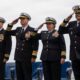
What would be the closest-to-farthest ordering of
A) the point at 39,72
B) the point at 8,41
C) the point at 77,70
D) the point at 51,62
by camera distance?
the point at 77,70, the point at 51,62, the point at 8,41, the point at 39,72

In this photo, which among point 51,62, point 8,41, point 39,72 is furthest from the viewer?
point 39,72

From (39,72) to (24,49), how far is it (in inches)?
109

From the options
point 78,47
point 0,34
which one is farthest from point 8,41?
point 78,47

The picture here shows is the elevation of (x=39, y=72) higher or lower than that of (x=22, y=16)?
lower

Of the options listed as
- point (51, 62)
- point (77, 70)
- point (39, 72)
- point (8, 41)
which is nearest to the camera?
point (77, 70)

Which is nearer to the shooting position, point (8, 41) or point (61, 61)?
point (61, 61)

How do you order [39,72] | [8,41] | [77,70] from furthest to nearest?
[39,72], [8,41], [77,70]

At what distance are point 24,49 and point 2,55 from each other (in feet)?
2.66

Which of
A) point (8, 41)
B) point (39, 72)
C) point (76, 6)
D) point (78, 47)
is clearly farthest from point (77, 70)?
point (39, 72)

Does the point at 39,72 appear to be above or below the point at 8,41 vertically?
below

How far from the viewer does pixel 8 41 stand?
11.6 m

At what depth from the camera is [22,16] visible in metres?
11.1

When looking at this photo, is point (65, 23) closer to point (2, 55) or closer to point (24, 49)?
point (24, 49)

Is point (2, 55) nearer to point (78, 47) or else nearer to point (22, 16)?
point (22, 16)
